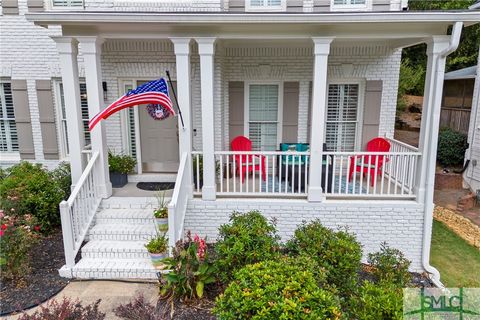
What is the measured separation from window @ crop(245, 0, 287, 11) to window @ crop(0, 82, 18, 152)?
18.4 feet

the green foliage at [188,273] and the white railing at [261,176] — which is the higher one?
the white railing at [261,176]

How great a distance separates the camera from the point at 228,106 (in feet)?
24.5

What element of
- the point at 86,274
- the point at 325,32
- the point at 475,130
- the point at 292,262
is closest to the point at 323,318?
the point at 292,262

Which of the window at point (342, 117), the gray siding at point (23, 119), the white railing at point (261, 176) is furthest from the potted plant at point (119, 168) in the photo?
the window at point (342, 117)

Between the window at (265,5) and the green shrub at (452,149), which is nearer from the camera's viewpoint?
the window at (265,5)

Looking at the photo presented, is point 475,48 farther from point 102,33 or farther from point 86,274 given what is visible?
point 86,274

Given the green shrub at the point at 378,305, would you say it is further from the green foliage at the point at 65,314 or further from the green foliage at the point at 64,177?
the green foliage at the point at 64,177

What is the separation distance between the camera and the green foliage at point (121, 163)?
22.2 ft

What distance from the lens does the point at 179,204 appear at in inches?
206

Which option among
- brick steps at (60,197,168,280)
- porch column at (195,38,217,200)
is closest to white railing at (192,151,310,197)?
porch column at (195,38,217,200)

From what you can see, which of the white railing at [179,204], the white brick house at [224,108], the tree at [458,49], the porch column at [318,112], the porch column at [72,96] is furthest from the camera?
the tree at [458,49]

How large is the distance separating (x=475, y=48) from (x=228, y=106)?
15.7m

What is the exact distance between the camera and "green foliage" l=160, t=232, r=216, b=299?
4.20m

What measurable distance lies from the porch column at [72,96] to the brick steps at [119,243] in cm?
90
